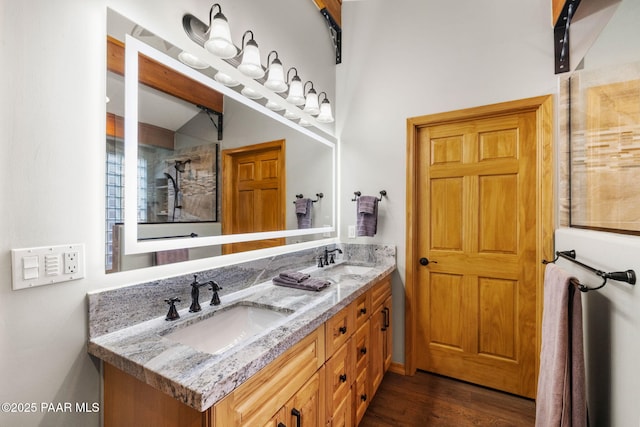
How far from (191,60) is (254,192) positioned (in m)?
0.74

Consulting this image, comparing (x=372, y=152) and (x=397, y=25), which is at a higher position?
(x=397, y=25)

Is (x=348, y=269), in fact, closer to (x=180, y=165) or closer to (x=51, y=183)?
(x=180, y=165)

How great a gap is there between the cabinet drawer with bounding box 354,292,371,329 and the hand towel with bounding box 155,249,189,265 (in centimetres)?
93

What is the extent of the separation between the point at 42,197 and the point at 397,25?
2590 mm

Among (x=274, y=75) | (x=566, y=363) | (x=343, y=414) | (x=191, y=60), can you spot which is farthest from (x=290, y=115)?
(x=566, y=363)

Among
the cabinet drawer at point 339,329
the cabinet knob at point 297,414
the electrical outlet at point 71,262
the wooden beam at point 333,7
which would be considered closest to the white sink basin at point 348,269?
the cabinet drawer at point 339,329

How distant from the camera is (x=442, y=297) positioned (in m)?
2.23

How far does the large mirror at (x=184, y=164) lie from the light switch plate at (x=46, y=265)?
0.10m

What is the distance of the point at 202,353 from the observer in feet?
2.81

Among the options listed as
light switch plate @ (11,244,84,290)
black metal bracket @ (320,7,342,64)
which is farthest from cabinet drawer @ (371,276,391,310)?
black metal bracket @ (320,7,342,64)

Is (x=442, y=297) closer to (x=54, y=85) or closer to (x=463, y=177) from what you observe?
(x=463, y=177)

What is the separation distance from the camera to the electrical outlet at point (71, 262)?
903 millimetres

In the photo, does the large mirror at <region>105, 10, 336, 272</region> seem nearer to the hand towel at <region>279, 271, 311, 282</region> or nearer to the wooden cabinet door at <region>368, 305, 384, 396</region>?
the hand towel at <region>279, 271, 311, 282</region>

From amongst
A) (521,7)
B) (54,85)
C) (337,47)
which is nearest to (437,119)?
(521,7)
